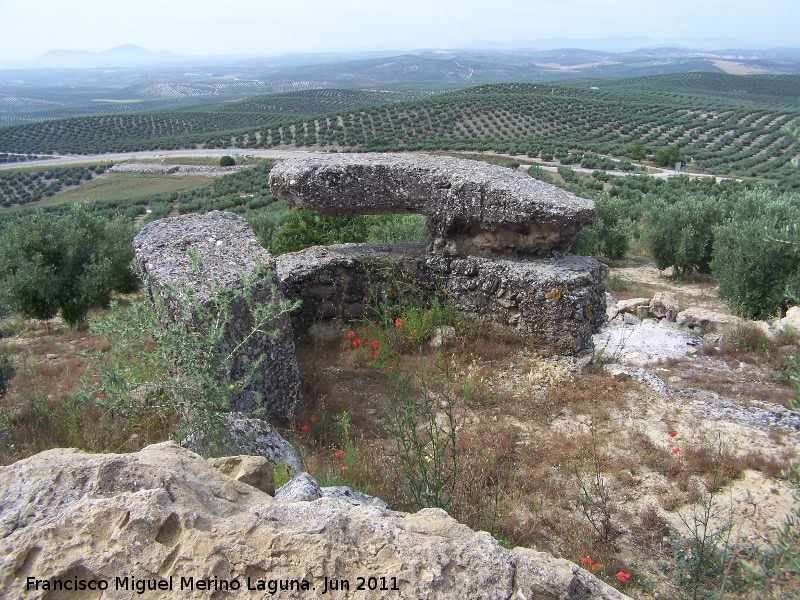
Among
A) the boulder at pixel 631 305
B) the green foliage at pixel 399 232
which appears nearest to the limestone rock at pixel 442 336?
the green foliage at pixel 399 232

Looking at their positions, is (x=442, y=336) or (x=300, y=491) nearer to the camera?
(x=300, y=491)

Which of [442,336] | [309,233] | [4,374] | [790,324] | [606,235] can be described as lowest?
[606,235]

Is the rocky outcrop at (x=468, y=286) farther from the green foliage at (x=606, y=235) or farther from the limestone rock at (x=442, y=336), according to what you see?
the green foliage at (x=606, y=235)

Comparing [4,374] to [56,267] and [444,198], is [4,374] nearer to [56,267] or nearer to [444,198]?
[444,198]

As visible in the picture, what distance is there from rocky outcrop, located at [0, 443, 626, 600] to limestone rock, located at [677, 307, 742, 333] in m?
7.90

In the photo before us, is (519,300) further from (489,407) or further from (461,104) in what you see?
(461,104)

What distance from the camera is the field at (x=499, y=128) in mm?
49375

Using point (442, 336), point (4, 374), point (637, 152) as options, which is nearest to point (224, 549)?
point (442, 336)

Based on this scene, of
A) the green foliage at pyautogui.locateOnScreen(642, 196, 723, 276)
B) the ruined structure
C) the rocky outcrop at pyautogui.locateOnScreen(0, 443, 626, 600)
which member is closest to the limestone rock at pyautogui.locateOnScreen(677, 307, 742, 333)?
the ruined structure

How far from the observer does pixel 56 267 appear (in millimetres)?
11547

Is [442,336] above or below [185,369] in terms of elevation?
below

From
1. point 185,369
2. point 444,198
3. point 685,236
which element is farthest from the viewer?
point 685,236

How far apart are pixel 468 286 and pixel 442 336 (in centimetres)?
91

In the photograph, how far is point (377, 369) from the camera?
21.9ft
